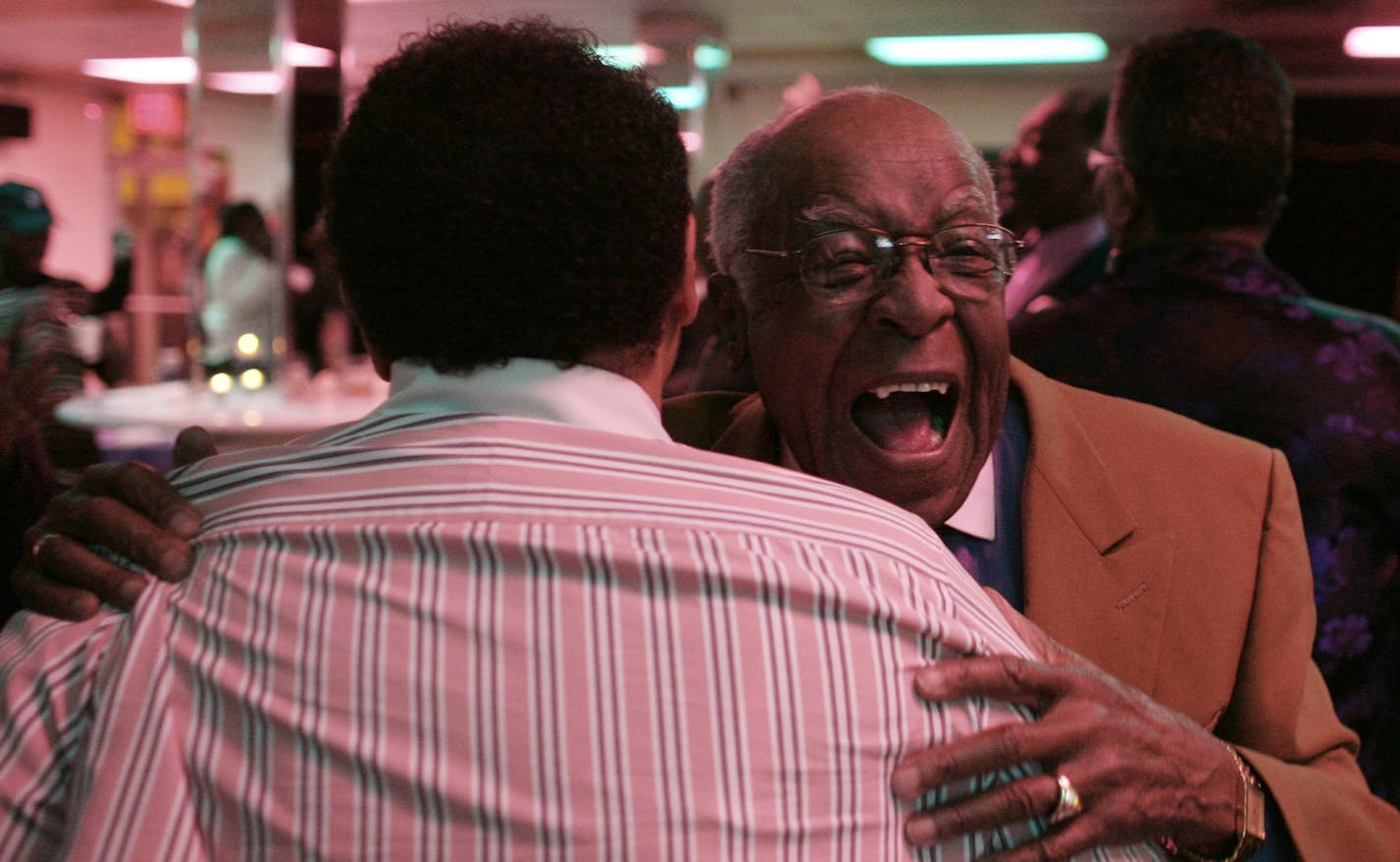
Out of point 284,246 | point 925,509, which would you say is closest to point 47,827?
point 925,509

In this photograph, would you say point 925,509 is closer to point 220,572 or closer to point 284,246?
point 220,572

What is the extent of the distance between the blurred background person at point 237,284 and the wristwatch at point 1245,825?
19.2 feet

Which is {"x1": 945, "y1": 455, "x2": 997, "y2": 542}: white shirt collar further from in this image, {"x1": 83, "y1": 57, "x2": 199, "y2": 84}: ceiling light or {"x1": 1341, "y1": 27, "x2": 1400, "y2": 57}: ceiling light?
{"x1": 83, "y1": 57, "x2": 199, "y2": 84}: ceiling light

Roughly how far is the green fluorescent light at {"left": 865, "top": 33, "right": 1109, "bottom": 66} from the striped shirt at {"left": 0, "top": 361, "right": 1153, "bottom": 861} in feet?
31.8


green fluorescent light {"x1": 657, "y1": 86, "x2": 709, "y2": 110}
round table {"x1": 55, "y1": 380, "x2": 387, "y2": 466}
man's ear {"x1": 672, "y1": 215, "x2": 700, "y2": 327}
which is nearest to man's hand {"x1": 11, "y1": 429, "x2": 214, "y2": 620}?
man's ear {"x1": 672, "y1": 215, "x2": 700, "y2": 327}

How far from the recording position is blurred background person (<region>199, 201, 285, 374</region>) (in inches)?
254

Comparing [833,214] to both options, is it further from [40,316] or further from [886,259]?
[40,316]

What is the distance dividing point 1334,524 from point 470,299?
1.56 metres

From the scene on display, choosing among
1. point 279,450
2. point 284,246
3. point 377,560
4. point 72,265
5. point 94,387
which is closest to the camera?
point 377,560

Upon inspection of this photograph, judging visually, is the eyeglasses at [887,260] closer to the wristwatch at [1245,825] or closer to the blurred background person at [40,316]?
the wristwatch at [1245,825]

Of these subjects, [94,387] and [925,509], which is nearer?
[925,509]

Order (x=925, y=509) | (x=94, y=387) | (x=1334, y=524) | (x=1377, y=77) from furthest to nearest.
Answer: (x=1377, y=77)
(x=94, y=387)
(x=1334, y=524)
(x=925, y=509)

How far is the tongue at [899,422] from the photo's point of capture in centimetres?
145

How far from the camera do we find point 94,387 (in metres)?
5.61
